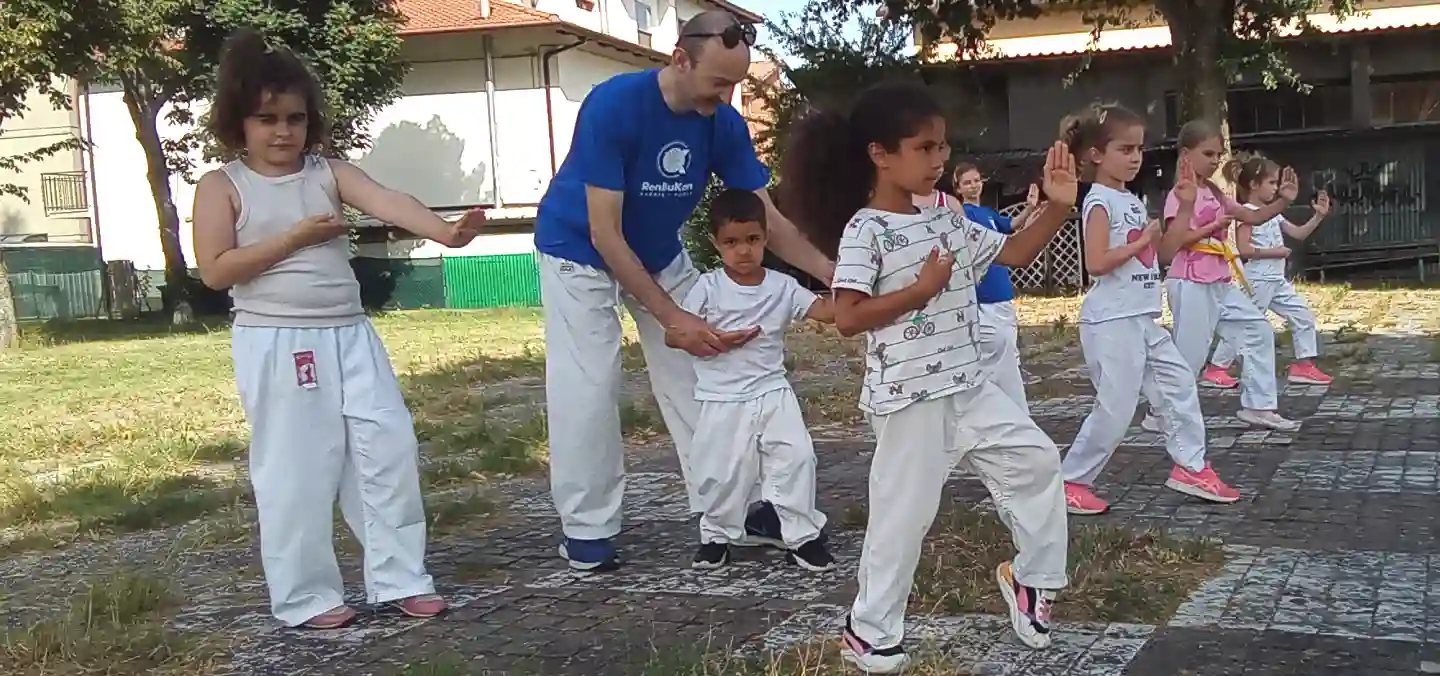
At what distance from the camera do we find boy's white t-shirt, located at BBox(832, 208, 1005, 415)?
140 inches

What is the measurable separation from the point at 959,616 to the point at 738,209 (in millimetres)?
1697

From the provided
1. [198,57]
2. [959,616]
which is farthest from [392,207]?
[198,57]

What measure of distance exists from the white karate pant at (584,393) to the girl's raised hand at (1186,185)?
7.00 ft

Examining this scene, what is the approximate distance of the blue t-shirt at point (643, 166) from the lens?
4.66 meters

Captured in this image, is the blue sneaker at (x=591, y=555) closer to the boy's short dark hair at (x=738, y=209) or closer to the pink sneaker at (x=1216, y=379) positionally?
the boy's short dark hair at (x=738, y=209)

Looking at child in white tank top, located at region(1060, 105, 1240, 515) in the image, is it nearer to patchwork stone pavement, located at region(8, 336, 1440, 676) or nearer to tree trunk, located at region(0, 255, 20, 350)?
patchwork stone pavement, located at region(8, 336, 1440, 676)

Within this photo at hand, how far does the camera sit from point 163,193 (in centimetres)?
2928

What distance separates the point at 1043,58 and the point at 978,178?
19.8m

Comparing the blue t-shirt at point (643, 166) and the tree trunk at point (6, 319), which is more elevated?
the blue t-shirt at point (643, 166)

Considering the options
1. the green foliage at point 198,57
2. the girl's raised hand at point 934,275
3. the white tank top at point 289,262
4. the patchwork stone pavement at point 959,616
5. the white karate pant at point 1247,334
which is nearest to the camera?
the girl's raised hand at point 934,275

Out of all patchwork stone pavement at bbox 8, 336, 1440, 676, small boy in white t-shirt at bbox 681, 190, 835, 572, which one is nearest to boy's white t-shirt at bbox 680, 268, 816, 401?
small boy in white t-shirt at bbox 681, 190, 835, 572

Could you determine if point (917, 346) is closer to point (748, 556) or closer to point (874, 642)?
point (874, 642)

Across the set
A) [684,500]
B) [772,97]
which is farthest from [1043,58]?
[684,500]

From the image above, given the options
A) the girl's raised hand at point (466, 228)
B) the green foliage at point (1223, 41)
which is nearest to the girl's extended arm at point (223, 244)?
the girl's raised hand at point (466, 228)
